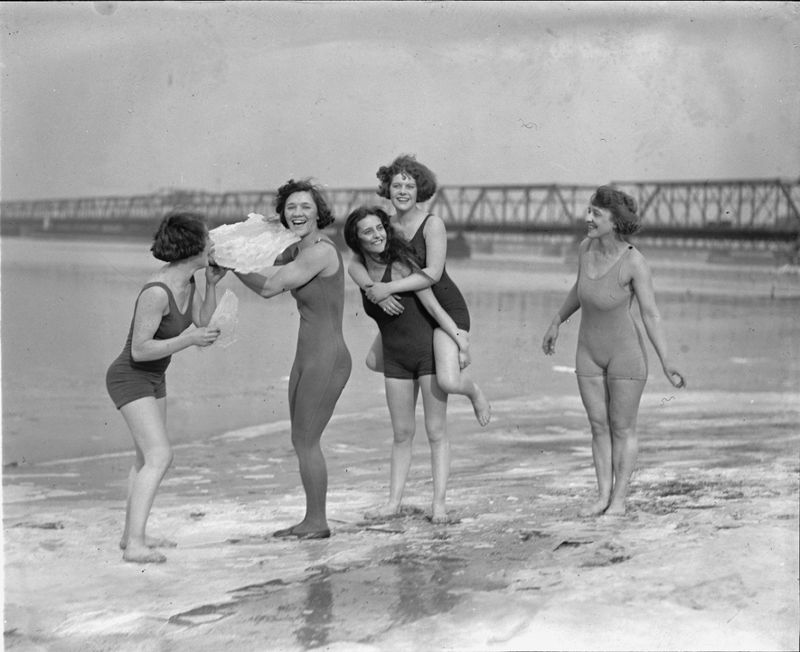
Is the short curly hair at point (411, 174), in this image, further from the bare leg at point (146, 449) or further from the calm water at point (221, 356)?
the calm water at point (221, 356)

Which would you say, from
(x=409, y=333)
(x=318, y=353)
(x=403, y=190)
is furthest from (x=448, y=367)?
(x=403, y=190)

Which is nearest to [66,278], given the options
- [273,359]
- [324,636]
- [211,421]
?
[273,359]

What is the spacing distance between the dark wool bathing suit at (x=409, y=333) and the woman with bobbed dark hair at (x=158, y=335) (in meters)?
0.71

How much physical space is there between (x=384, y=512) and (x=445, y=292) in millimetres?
979

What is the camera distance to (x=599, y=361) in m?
4.75

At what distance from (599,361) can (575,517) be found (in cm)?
71

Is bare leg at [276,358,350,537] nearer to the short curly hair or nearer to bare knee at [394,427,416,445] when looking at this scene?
bare knee at [394,427,416,445]

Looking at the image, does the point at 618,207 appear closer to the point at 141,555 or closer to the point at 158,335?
the point at 158,335

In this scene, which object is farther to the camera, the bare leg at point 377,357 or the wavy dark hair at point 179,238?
the bare leg at point 377,357

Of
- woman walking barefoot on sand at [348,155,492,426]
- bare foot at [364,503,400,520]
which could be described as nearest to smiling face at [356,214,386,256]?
woman walking barefoot on sand at [348,155,492,426]

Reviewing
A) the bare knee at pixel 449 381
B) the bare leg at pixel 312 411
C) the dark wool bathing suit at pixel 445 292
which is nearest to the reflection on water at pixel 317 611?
the bare leg at pixel 312 411

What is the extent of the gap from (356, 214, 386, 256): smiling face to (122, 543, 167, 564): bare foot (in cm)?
139

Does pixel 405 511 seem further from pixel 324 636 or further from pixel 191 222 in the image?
pixel 191 222

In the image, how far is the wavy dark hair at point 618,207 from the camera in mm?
4574
